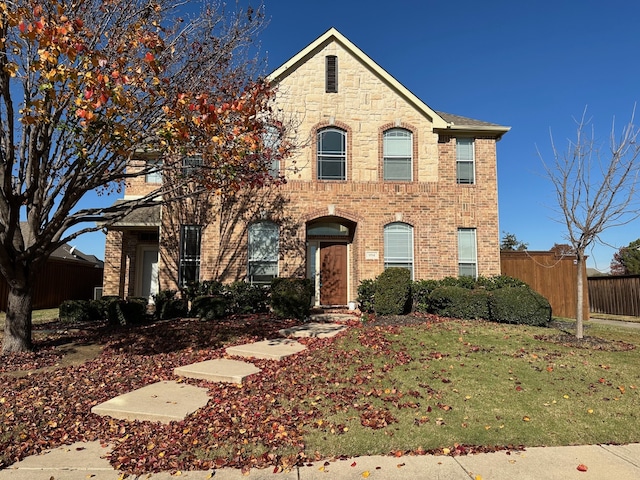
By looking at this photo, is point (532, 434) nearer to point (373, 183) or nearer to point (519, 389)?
point (519, 389)

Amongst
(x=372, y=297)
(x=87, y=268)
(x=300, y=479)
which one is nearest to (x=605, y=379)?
(x=300, y=479)

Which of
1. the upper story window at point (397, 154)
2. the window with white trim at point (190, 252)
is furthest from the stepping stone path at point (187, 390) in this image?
the upper story window at point (397, 154)

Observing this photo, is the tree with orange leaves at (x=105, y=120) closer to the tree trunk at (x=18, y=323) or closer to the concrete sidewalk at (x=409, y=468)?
the tree trunk at (x=18, y=323)

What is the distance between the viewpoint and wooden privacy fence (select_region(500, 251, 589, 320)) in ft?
48.2

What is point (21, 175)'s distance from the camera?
7.53m

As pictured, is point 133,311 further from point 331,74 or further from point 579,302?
point 579,302

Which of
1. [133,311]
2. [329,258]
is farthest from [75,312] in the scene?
[329,258]

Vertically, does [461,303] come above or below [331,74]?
below

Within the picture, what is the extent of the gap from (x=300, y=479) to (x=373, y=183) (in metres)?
11.1

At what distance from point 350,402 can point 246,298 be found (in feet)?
24.5

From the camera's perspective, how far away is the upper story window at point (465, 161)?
14195mm

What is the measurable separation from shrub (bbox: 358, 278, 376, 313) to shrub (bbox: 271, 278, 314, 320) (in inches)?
63.4

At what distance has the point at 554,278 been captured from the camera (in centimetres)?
1481

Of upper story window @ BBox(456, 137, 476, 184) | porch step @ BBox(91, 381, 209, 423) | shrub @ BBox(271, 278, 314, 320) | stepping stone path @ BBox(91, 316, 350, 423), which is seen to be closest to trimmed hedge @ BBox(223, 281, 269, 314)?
shrub @ BBox(271, 278, 314, 320)
